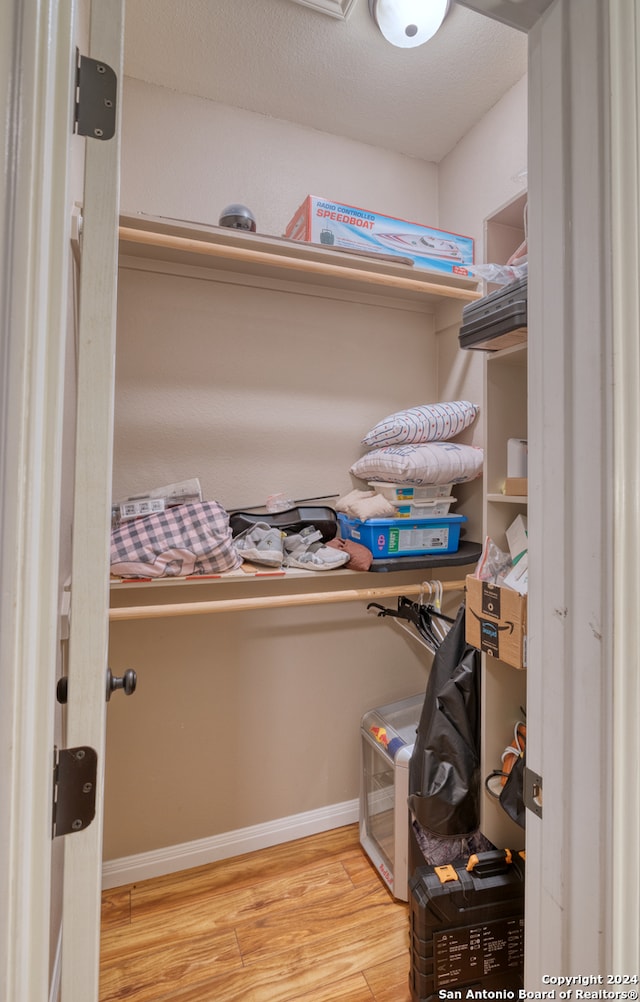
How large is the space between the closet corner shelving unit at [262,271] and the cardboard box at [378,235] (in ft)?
0.30

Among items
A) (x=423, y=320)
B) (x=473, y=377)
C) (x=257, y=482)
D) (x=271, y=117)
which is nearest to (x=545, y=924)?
(x=257, y=482)

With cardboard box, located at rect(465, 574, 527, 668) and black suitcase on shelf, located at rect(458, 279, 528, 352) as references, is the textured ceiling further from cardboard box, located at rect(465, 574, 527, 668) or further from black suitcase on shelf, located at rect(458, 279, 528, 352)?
cardboard box, located at rect(465, 574, 527, 668)

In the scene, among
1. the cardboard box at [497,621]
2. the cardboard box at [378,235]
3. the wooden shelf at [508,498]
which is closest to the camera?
the cardboard box at [497,621]

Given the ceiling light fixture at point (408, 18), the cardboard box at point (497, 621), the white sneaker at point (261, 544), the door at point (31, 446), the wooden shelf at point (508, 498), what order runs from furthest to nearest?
the white sneaker at point (261, 544)
the ceiling light fixture at point (408, 18)
the wooden shelf at point (508, 498)
the cardboard box at point (497, 621)
the door at point (31, 446)

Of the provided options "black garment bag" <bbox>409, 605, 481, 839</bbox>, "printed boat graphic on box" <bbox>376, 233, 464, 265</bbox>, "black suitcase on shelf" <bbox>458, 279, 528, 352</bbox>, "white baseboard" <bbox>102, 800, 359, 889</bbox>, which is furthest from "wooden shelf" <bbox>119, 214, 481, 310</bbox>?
"white baseboard" <bbox>102, 800, 359, 889</bbox>

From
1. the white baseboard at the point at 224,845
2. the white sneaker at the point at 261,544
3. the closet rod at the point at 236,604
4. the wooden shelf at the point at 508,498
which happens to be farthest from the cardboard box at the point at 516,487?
the white baseboard at the point at 224,845

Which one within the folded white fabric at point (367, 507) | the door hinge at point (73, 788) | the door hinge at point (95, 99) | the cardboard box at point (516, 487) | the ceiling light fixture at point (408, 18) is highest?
the ceiling light fixture at point (408, 18)

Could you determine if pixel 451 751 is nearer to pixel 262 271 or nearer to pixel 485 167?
pixel 262 271

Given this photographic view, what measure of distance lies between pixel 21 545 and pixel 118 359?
Answer: 1308mm

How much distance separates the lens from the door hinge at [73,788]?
1.58 ft

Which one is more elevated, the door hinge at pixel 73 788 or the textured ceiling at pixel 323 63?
the textured ceiling at pixel 323 63

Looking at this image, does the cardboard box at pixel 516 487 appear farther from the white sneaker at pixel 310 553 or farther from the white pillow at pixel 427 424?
the white sneaker at pixel 310 553

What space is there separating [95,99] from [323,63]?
1.49 m

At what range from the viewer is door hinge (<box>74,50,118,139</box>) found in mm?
506
